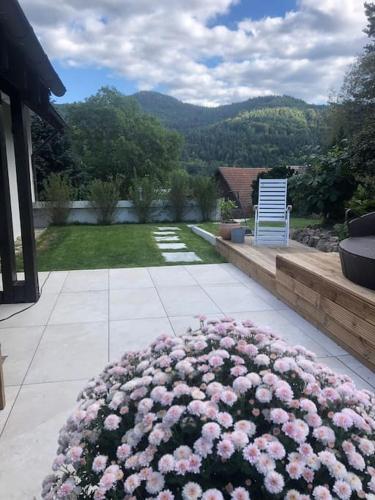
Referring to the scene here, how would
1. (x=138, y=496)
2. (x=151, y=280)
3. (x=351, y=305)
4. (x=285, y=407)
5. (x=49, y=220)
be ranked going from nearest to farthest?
(x=138, y=496), (x=285, y=407), (x=351, y=305), (x=151, y=280), (x=49, y=220)

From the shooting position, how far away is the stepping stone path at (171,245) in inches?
245

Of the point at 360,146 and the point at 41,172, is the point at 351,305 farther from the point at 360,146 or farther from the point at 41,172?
the point at 41,172

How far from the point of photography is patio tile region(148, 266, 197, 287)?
4.89 m

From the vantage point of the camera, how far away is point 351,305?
9.59ft

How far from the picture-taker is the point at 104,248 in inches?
278

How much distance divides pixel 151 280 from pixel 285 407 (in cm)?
405

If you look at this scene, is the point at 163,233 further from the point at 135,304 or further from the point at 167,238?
the point at 135,304

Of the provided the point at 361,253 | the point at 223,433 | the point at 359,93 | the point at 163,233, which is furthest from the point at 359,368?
the point at 359,93

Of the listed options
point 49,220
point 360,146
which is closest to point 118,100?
point 49,220

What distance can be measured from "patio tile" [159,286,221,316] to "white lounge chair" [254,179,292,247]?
2.21 meters

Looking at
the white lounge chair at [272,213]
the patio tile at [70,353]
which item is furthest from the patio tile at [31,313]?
the white lounge chair at [272,213]

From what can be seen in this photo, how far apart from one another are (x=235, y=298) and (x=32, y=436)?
2.65 m

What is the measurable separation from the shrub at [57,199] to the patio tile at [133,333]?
7024mm

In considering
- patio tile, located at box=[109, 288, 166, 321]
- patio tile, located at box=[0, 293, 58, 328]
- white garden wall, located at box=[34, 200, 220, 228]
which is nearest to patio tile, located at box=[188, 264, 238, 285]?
patio tile, located at box=[109, 288, 166, 321]
